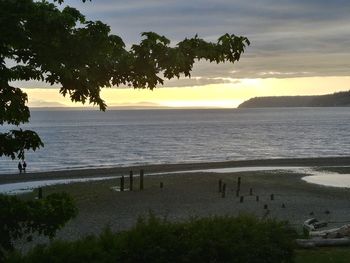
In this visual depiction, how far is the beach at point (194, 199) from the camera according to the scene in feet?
98.5

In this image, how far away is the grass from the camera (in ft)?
41.7

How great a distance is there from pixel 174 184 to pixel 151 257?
3781 cm

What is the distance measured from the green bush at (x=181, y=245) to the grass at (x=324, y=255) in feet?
10.1

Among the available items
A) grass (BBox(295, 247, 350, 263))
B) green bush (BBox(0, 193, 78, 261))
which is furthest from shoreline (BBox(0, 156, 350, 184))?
green bush (BBox(0, 193, 78, 261))

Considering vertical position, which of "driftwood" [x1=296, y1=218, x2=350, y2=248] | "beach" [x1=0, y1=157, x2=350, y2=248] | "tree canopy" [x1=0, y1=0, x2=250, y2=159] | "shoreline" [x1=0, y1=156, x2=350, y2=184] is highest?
"tree canopy" [x1=0, y1=0, x2=250, y2=159]

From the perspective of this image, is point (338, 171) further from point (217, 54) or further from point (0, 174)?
point (217, 54)

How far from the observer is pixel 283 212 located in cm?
3266

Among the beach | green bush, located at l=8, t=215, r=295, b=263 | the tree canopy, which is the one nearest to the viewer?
the tree canopy

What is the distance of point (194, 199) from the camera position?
3825 cm

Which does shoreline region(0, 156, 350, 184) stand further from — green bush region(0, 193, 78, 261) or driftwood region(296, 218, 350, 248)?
green bush region(0, 193, 78, 261)

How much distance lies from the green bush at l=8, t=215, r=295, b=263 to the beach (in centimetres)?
1353

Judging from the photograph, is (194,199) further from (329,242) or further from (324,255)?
(324,255)

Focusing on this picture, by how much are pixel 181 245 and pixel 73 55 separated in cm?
421

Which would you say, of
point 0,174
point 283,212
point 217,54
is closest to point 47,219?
point 217,54
